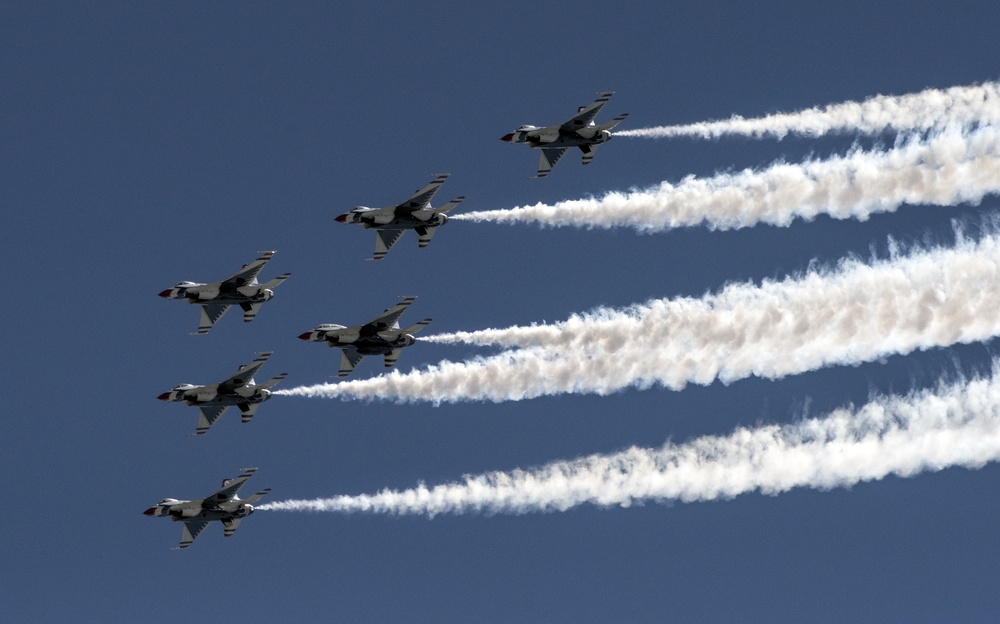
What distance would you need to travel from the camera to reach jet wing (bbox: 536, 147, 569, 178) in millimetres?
79250

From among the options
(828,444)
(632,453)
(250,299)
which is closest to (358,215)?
(250,299)

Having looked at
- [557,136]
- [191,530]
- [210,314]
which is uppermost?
[557,136]

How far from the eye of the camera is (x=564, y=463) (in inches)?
3017

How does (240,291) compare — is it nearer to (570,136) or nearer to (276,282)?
(276,282)

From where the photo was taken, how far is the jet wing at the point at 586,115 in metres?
77.1

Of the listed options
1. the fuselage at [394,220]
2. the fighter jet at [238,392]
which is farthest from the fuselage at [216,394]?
the fuselage at [394,220]

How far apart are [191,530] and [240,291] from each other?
14.0 metres

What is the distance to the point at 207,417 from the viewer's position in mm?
85188

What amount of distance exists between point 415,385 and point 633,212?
14977mm

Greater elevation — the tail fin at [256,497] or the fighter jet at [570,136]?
the fighter jet at [570,136]

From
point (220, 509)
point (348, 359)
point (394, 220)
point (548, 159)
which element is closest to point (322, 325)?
point (348, 359)

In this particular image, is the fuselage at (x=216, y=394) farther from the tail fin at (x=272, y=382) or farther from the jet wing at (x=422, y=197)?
the jet wing at (x=422, y=197)

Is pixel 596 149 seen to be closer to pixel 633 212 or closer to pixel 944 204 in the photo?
pixel 633 212

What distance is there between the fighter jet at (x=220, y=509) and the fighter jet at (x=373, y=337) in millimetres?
8081
